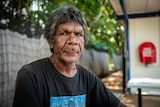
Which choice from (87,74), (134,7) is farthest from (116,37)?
(87,74)

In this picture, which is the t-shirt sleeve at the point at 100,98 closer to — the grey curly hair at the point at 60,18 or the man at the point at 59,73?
the man at the point at 59,73

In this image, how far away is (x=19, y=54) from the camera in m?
3.03

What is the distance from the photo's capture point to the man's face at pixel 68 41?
1277 mm

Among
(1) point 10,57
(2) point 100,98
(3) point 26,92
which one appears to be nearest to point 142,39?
(1) point 10,57

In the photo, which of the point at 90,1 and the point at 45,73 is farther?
the point at 90,1

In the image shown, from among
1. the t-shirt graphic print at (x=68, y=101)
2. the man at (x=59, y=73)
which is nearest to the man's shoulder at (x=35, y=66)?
the man at (x=59, y=73)

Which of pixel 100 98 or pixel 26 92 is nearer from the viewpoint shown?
pixel 26 92

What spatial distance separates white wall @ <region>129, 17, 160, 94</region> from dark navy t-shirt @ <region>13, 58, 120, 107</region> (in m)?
4.38

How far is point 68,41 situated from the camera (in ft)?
4.19

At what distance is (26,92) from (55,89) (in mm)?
192

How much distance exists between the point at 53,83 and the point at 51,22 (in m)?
0.39

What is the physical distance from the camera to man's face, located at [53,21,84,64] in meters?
1.28

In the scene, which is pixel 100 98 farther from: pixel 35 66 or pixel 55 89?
pixel 35 66

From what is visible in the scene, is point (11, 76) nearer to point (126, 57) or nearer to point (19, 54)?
point (19, 54)
